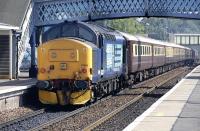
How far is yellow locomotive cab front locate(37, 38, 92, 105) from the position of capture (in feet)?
61.5

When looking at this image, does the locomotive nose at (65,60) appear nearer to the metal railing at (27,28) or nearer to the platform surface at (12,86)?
the platform surface at (12,86)

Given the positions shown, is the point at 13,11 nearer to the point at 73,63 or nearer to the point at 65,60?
the point at 65,60

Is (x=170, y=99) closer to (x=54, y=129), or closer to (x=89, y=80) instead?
(x=89, y=80)

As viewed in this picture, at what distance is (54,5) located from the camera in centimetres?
5069

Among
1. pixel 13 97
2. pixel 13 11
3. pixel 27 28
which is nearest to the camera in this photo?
pixel 13 97

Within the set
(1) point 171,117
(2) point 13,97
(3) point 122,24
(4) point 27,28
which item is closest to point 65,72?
(2) point 13,97

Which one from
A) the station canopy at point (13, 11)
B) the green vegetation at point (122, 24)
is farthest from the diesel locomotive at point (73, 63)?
the green vegetation at point (122, 24)

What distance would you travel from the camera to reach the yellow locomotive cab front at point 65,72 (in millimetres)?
18734

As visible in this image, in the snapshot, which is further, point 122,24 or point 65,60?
point 122,24

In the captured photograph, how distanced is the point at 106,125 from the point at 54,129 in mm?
1593

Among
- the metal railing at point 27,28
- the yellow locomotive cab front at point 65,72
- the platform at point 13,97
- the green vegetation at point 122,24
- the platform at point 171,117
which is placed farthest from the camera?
the green vegetation at point 122,24

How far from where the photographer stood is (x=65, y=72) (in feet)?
62.1

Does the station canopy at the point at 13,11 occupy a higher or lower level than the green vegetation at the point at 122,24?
lower

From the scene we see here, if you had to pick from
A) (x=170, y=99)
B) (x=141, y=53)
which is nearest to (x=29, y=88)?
(x=170, y=99)
